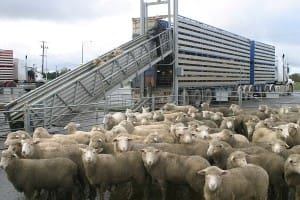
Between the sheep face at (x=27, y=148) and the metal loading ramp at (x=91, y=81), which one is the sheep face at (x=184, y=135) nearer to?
the sheep face at (x=27, y=148)

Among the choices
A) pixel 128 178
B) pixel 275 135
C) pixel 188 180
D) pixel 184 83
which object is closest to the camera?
pixel 188 180

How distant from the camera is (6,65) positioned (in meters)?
35.9

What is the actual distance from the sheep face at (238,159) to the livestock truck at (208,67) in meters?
11.2

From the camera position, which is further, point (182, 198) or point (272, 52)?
point (272, 52)

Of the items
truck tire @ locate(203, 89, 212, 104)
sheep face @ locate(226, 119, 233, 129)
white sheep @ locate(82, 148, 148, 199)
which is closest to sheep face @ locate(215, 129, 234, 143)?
white sheep @ locate(82, 148, 148, 199)

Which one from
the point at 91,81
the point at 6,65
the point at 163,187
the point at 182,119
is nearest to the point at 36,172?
the point at 163,187

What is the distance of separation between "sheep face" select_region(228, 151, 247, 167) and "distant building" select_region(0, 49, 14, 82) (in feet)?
103

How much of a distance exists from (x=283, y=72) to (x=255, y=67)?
9.24 metres

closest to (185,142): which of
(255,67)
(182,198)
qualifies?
(182,198)

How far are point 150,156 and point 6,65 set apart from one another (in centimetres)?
3121

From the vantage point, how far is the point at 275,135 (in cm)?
979

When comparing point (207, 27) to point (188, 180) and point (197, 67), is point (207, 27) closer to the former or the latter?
point (197, 67)

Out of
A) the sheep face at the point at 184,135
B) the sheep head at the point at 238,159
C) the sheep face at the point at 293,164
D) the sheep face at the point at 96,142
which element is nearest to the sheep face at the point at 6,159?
the sheep face at the point at 96,142

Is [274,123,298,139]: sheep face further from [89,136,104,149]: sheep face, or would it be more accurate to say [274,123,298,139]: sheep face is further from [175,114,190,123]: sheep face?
[89,136,104,149]: sheep face
